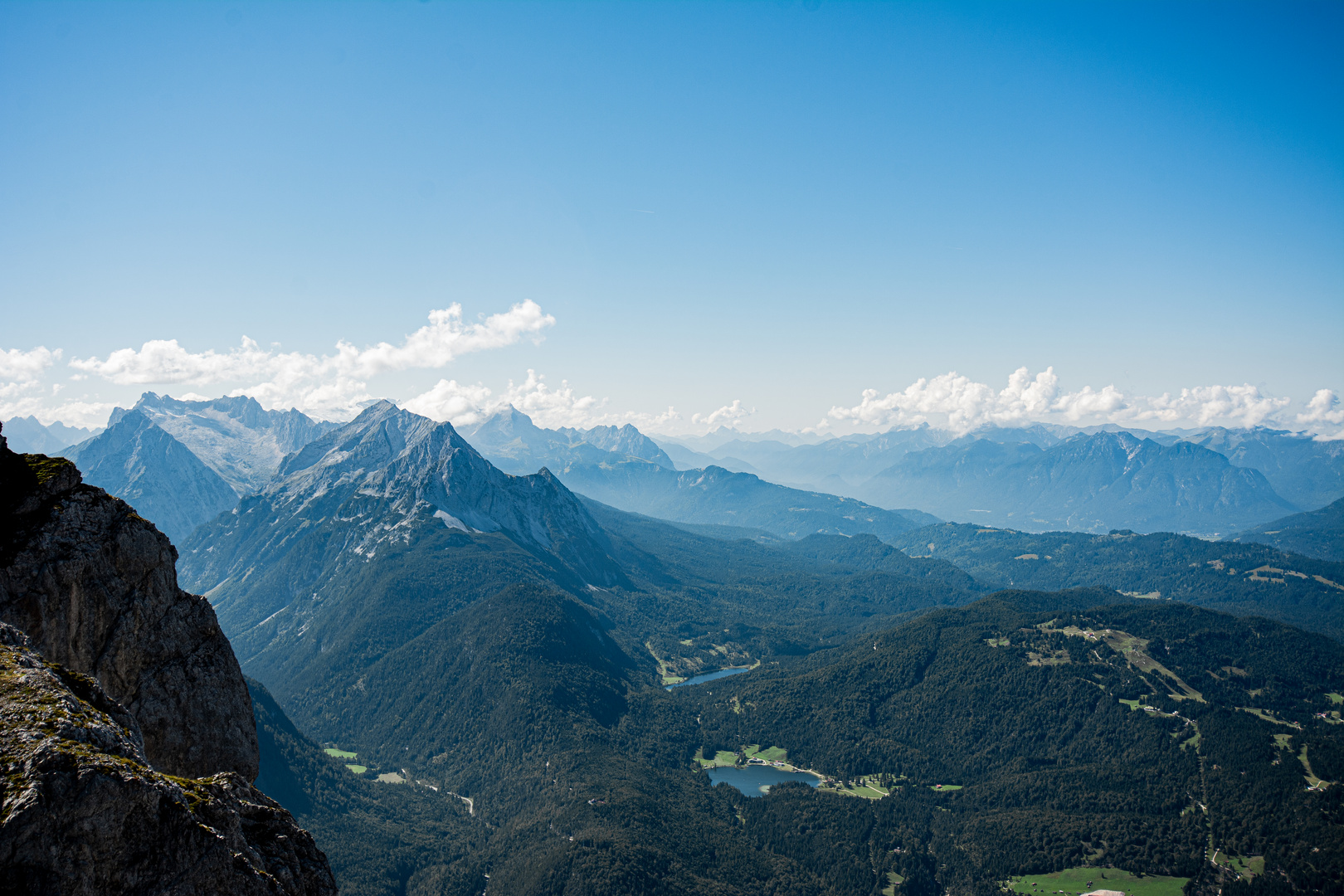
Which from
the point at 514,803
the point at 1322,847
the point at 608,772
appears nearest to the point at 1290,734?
the point at 1322,847

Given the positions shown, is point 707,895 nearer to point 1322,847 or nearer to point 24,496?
point 1322,847

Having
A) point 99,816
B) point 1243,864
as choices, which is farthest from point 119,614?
point 1243,864

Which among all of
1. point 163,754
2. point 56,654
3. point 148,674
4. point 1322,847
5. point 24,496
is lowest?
point 1322,847

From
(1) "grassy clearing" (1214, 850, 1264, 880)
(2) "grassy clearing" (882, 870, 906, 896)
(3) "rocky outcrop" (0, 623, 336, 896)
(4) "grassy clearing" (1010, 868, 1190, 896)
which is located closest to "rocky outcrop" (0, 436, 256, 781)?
(3) "rocky outcrop" (0, 623, 336, 896)

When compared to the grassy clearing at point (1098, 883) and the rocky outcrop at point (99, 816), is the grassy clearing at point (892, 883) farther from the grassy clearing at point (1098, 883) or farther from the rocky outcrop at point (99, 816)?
the rocky outcrop at point (99, 816)

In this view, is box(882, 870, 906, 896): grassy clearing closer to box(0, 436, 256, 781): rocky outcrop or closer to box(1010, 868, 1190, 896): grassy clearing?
box(1010, 868, 1190, 896): grassy clearing

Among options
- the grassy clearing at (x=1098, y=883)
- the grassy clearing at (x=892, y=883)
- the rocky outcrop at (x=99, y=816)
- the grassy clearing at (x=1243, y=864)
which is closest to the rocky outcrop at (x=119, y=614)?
the rocky outcrop at (x=99, y=816)

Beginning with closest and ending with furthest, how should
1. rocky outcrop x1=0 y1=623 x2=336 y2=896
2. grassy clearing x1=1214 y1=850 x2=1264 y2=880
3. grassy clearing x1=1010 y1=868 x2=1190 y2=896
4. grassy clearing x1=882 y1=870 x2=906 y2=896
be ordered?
1. rocky outcrop x1=0 y1=623 x2=336 y2=896
2. grassy clearing x1=1010 y1=868 x2=1190 y2=896
3. grassy clearing x1=1214 y1=850 x2=1264 y2=880
4. grassy clearing x1=882 y1=870 x2=906 y2=896
